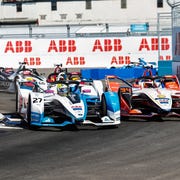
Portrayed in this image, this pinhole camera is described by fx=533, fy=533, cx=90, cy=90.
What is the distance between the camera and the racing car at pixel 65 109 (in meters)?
10.8

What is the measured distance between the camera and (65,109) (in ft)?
35.8

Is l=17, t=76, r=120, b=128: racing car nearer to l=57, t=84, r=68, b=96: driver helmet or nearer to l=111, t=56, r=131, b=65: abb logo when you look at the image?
l=57, t=84, r=68, b=96: driver helmet

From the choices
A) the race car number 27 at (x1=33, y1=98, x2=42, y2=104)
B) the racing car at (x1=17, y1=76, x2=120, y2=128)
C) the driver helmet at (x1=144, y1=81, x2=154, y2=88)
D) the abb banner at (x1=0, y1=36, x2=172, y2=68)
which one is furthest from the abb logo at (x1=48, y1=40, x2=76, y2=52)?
the race car number 27 at (x1=33, y1=98, x2=42, y2=104)

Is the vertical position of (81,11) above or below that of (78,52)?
above

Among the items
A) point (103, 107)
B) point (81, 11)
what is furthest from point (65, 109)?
point (81, 11)

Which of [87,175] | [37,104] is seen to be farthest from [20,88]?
[87,175]

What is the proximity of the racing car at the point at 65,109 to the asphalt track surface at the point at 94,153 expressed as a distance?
0.65 ft

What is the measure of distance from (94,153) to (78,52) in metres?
25.0

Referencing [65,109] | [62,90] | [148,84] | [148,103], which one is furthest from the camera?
[148,84]

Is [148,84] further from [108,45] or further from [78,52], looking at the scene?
[78,52]

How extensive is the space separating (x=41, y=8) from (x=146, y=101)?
6688 cm

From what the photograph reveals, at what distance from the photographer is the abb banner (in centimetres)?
3294

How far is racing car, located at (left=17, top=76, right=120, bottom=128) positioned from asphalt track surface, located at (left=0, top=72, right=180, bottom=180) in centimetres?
20

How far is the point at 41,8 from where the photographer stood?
255ft
